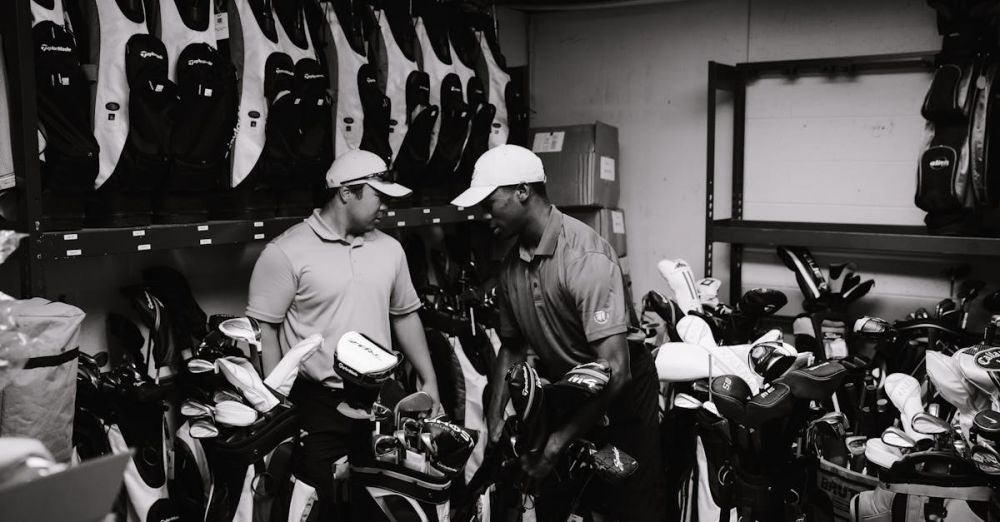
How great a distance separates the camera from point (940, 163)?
409 centimetres

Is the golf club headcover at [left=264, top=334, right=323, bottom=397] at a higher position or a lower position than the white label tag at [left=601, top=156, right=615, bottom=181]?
lower

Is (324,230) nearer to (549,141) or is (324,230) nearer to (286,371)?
(286,371)

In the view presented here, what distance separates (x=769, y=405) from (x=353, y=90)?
249 centimetres

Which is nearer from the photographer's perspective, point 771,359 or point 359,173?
point 771,359

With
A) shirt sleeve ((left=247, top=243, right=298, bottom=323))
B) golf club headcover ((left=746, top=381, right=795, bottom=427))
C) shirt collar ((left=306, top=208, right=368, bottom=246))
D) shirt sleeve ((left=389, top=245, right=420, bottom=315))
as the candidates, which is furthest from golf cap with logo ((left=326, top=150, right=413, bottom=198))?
golf club headcover ((left=746, top=381, right=795, bottom=427))

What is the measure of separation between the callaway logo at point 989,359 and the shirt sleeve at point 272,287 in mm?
2249

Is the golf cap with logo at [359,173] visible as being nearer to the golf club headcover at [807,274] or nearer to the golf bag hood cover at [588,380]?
the golf bag hood cover at [588,380]

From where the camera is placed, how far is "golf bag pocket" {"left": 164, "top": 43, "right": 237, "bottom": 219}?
3045 mm

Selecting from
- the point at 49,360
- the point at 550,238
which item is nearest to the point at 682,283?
the point at 550,238

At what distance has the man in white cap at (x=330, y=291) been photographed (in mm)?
3139

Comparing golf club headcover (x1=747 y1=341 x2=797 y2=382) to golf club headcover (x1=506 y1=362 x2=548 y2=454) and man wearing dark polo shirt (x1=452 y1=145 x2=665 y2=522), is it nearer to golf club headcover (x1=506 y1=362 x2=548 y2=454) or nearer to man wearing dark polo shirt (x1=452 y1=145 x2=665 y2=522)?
man wearing dark polo shirt (x1=452 y1=145 x2=665 y2=522)

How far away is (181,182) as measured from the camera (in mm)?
3146

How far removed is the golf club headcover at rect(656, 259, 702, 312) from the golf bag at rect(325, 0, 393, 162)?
1.58 meters

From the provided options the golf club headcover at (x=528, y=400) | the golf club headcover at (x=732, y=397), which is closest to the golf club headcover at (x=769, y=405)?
the golf club headcover at (x=732, y=397)
